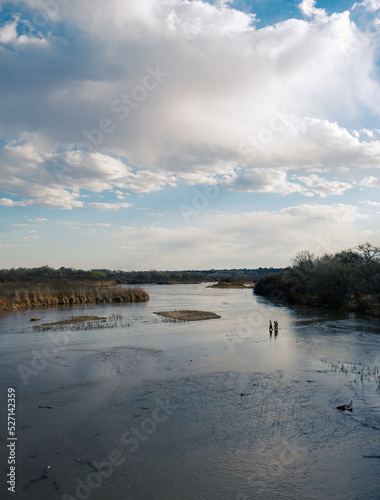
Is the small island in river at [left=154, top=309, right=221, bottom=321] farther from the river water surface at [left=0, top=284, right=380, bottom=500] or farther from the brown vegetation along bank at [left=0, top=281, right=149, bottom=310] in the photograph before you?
the brown vegetation along bank at [left=0, top=281, right=149, bottom=310]

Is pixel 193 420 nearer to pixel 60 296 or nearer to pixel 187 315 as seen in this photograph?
pixel 187 315

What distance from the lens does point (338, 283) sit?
44500 millimetres

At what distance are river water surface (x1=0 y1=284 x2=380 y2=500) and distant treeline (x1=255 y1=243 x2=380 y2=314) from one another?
1875 cm

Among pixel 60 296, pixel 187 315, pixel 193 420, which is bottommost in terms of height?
pixel 187 315

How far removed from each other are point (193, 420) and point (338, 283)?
37.7 metres

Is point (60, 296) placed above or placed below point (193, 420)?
above

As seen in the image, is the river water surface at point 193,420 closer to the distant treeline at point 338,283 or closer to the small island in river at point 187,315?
the small island in river at point 187,315

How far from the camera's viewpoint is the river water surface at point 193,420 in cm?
783

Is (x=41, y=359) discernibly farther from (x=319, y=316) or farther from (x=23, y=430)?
(x=319, y=316)

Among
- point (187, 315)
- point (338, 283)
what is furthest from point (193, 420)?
point (338, 283)

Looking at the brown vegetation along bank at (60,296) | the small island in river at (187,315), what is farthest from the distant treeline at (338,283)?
the brown vegetation along bank at (60,296)

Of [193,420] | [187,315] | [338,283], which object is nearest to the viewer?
[193,420]

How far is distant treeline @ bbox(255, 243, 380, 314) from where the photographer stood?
39434 mm

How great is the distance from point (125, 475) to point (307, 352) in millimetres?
14626
